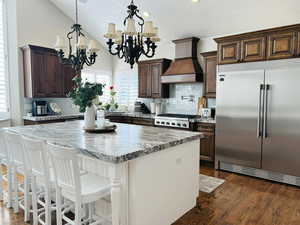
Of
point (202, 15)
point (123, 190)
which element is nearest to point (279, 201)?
point (123, 190)

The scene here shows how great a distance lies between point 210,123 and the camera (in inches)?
175

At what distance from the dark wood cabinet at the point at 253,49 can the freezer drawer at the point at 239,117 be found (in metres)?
0.24

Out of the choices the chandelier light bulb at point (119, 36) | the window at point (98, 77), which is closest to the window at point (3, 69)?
the window at point (98, 77)

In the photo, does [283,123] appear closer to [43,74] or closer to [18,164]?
[18,164]

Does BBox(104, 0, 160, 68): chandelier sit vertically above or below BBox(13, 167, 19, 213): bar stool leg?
above

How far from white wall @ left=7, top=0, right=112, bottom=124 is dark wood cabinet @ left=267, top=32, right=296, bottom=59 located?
4879 millimetres

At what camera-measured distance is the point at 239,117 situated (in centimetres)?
398

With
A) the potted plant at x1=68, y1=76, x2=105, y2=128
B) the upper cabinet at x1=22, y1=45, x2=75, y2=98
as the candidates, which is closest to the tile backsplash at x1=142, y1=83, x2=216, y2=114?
the upper cabinet at x1=22, y1=45, x2=75, y2=98

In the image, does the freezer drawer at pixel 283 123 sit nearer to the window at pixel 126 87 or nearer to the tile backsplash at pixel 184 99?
the tile backsplash at pixel 184 99

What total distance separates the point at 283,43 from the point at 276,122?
1282 millimetres

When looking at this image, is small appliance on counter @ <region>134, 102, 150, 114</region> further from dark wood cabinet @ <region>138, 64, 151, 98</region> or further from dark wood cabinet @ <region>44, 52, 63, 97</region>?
dark wood cabinet @ <region>44, 52, 63, 97</region>

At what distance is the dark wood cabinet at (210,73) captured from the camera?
472 cm

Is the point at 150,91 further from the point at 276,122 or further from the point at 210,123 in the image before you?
the point at 276,122

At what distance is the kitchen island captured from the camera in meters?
1.88
